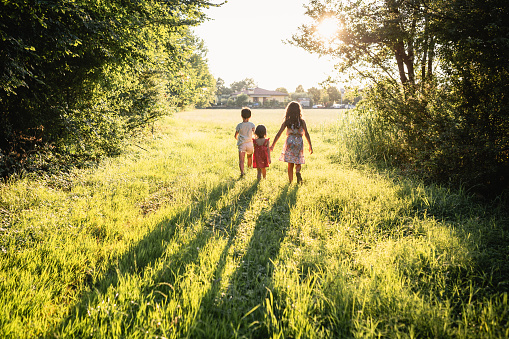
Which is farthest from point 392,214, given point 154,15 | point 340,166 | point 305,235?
point 154,15

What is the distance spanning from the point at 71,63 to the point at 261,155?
4371 mm

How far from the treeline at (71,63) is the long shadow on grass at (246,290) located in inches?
149

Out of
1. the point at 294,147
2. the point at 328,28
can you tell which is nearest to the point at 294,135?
the point at 294,147

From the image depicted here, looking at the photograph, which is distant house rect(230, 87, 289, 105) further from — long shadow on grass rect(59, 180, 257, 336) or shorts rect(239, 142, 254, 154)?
long shadow on grass rect(59, 180, 257, 336)

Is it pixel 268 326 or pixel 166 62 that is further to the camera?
pixel 166 62

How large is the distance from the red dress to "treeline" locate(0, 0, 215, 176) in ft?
10.2

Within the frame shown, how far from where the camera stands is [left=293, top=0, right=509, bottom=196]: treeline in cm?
423

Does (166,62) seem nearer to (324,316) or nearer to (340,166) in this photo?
(340,166)

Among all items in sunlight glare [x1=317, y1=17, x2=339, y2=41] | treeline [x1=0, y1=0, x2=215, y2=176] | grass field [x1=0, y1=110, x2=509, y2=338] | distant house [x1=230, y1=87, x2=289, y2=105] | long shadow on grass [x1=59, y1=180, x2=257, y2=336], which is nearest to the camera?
grass field [x1=0, y1=110, x2=509, y2=338]

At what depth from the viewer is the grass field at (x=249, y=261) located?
211cm

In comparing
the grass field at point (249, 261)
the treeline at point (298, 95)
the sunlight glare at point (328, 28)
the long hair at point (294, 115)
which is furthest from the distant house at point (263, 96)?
the grass field at point (249, 261)

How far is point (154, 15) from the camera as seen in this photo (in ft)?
19.0

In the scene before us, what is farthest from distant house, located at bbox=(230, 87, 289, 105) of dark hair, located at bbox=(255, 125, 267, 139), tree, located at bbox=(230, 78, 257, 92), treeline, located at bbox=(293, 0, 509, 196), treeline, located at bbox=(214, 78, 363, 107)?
dark hair, located at bbox=(255, 125, 267, 139)

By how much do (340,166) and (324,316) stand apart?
223 inches
